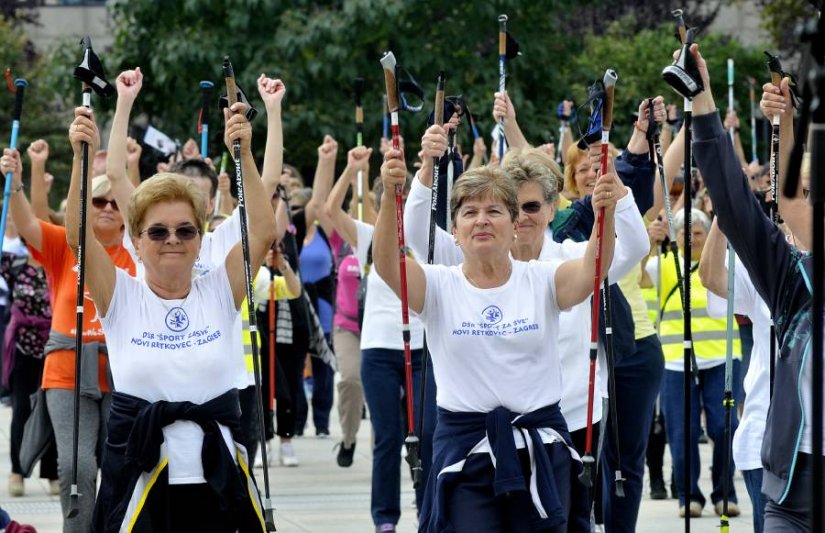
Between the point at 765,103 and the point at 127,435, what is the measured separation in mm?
2459

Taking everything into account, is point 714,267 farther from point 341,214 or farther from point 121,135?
point 341,214

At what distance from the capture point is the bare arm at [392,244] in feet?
18.8

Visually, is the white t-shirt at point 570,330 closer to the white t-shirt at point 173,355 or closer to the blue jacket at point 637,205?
the blue jacket at point 637,205

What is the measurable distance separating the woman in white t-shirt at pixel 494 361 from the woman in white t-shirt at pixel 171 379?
65cm

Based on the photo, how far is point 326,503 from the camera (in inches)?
423

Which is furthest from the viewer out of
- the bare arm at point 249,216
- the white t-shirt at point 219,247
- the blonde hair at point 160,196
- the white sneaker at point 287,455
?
the white sneaker at point 287,455

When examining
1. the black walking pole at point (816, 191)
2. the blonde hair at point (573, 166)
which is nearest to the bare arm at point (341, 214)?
the blonde hair at point (573, 166)

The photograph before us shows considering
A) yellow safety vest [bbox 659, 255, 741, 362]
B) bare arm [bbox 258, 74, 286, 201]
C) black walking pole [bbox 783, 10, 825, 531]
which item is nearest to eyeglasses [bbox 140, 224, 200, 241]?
bare arm [bbox 258, 74, 286, 201]

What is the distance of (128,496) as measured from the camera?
5602 millimetres

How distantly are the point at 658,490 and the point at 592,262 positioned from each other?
547 cm

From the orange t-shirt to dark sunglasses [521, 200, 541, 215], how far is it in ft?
6.92

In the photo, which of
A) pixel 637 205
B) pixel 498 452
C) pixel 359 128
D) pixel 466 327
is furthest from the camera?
pixel 359 128

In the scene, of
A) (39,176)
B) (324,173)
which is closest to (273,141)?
(39,176)

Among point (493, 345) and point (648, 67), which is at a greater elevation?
point (648, 67)
